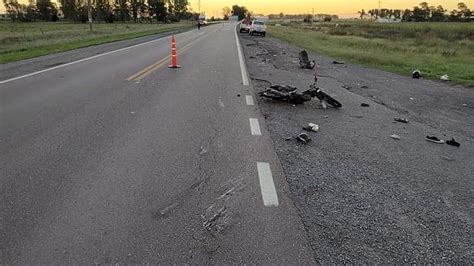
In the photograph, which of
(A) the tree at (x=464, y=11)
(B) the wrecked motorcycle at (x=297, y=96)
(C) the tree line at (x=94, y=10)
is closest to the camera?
(B) the wrecked motorcycle at (x=297, y=96)

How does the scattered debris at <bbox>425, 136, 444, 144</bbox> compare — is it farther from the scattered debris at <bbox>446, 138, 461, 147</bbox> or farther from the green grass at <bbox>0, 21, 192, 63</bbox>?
the green grass at <bbox>0, 21, 192, 63</bbox>

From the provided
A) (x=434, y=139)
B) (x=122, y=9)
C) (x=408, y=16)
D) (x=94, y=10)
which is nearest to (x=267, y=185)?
(x=434, y=139)

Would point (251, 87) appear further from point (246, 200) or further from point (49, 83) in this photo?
point (246, 200)

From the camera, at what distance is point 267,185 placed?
4.39 metres

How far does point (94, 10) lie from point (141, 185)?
12663 centimetres

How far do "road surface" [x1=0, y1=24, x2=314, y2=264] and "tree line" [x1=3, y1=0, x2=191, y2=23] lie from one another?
376ft

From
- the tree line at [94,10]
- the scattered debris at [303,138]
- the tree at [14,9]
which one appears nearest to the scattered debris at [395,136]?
the scattered debris at [303,138]

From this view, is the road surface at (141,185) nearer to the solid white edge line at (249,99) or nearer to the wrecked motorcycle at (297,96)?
the solid white edge line at (249,99)

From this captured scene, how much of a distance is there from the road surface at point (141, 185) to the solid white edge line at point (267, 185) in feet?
0.04

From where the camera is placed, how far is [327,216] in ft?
12.3

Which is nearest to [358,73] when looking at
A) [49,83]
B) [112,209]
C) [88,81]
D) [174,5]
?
[88,81]

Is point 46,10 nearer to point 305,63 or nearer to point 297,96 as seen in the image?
point 305,63

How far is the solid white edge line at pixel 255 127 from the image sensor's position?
639cm

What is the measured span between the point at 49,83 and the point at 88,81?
3.24 feet
